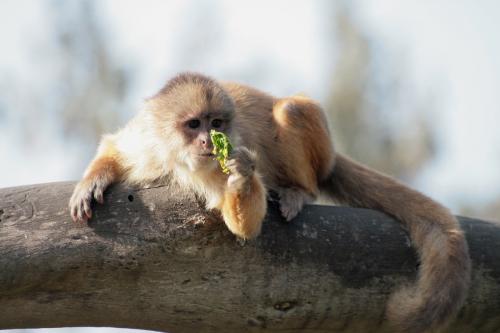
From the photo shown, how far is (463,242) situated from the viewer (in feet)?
21.8

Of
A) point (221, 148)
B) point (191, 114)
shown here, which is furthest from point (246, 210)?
point (191, 114)

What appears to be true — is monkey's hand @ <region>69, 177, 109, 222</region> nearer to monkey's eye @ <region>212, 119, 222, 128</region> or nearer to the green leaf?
the green leaf

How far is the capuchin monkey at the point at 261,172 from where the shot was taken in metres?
6.21

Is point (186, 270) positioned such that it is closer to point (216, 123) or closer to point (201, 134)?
point (201, 134)

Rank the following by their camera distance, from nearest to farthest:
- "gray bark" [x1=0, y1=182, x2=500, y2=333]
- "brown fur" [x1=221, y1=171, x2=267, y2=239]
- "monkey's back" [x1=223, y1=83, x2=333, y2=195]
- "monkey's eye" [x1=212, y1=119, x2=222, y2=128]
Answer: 1. "gray bark" [x1=0, y1=182, x2=500, y2=333]
2. "brown fur" [x1=221, y1=171, x2=267, y2=239]
3. "monkey's eye" [x1=212, y1=119, x2=222, y2=128]
4. "monkey's back" [x1=223, y1=83, x2=333, y2=195]

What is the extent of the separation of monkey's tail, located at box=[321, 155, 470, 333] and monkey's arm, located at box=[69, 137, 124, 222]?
7.22ft

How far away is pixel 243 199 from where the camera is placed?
6.15 m

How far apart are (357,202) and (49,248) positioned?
2.96 m

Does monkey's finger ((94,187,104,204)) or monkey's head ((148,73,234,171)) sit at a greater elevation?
monkey's head ((148,73,234,171))

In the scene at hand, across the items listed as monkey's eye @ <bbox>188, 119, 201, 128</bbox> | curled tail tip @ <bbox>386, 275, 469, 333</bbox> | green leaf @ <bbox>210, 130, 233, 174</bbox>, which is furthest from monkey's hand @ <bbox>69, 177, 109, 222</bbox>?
curled tail tip @ <bbox>386, 275, 469, 333</bbox>

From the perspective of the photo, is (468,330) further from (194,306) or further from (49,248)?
(49,248)

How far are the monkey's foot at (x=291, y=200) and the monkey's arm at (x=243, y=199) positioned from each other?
1.15ft

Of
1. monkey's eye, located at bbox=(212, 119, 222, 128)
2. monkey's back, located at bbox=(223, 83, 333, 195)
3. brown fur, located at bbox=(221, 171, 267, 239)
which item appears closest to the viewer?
brown fur, located at bbox=(221, 171, 267, 239)

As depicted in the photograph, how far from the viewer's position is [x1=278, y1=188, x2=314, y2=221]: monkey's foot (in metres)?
6.59
